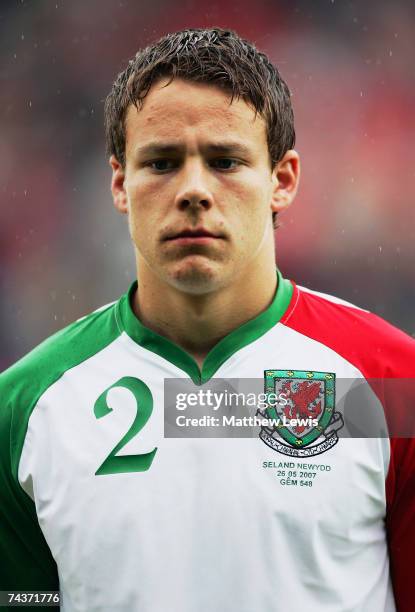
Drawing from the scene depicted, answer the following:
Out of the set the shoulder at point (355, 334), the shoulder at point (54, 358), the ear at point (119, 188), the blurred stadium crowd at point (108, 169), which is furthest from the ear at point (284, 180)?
the blurred stadium crowd at point (108, 169)

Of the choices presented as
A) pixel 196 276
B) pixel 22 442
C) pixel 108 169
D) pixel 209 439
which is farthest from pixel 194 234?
pixel 108 169

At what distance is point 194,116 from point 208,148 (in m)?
0.09

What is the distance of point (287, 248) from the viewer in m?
6.45

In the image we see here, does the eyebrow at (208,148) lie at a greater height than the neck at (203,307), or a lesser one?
greater

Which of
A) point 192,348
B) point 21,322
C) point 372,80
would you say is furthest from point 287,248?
point 192,348

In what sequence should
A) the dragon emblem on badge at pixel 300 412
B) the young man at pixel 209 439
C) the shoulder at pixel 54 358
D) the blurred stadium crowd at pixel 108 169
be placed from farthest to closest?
the blurred stadium crowd at pixel 108 169
the shoulder at pixel 54 358
the dragon emblem on badge at pixel 300 412
the young man at pixel 209 439

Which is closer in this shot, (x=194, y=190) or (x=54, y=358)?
(x=194, y=190)

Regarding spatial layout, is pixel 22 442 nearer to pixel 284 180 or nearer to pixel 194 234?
pixel 194 234

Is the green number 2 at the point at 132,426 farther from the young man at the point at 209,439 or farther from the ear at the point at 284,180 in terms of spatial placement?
the ear at the point at 284,180

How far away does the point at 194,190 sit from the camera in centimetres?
209

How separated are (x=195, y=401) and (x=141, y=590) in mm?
486

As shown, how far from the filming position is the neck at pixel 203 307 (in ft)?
7.43

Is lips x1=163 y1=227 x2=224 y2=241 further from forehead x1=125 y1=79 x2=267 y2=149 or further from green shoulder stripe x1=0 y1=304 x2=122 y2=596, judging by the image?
green shoulder stripe x1=0 y1=304 x2=122 y2=596

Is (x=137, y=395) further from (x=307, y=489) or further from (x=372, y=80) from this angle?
(x=372, y=80)
